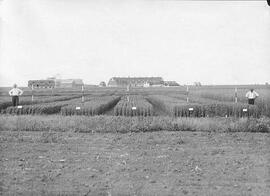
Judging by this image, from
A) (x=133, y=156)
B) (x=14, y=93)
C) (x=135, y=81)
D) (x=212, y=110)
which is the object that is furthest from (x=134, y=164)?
(x=135, y=81)

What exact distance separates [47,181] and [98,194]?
1.08 meters

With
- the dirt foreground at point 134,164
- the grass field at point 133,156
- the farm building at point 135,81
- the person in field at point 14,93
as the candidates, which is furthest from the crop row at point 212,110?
the farm building at point 135,81

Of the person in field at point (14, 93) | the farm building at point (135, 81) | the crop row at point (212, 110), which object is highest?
the farm building at point (135, 81)

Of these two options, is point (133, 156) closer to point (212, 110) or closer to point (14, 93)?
point (212, 110)

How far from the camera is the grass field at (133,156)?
17.7 feet

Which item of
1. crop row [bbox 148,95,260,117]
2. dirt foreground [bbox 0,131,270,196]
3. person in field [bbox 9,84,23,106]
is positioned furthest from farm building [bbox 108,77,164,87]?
dirt foreground [bbox 0,131,270,196]

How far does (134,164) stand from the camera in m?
6.86

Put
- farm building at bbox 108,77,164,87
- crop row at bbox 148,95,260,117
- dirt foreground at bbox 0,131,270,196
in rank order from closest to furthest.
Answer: dirt foreground at bbox 0,131,270,196
crop row at bbox 148,95,260,117
farm building at bbox 108,77,164,87

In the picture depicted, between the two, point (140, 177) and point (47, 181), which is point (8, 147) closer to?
point (47, 181)

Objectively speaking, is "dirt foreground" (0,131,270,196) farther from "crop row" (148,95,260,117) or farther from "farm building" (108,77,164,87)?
"farm building" (108,77,164,87)

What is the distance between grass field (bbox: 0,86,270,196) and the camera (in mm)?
5410

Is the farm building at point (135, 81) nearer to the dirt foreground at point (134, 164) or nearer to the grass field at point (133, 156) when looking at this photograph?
the grass field at point (133, 156)

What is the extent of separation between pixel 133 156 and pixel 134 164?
72 centimetres

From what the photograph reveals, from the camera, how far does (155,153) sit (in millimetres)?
7957
